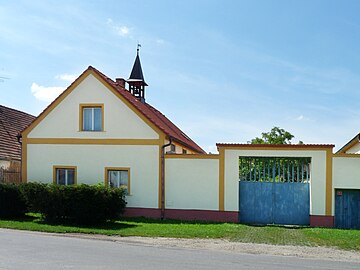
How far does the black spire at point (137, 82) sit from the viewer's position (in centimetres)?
2650

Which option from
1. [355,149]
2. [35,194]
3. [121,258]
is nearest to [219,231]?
[121,258]

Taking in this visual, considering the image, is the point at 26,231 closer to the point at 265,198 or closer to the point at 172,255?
the point at 172,255

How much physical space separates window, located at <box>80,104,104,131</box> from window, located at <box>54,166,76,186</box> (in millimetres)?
2031

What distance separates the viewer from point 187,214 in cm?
1848

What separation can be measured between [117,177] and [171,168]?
2620mm

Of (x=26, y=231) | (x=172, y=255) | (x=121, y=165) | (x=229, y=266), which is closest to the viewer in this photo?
(x=229, y=266)

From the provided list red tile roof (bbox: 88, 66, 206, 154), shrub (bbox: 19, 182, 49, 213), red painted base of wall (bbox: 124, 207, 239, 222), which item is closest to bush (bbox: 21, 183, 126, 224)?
shrub (bbox: 19, 182, 49, 213)

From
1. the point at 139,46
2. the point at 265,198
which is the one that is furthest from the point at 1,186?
the point at 139,46

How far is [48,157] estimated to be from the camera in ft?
65.6

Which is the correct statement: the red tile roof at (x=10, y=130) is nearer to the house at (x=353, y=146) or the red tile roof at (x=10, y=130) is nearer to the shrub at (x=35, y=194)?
the shrub at (x=35, y=194)

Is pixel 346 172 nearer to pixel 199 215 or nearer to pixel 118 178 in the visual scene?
pixel 199 215

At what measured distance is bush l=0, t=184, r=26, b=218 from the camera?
17.7m

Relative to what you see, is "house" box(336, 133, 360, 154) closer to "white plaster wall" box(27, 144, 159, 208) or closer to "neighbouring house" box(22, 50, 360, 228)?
"neighbouring house" box(22, 50, 360, 228)

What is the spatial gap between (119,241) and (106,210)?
361cm
